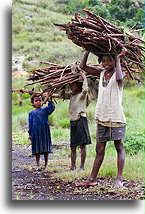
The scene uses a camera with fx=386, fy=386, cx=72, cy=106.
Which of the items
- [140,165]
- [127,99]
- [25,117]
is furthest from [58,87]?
[127,99]

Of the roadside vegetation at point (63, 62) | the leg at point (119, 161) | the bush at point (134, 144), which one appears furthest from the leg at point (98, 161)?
the bush at point (134, 144)

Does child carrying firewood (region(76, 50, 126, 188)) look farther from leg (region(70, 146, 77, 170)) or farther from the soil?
leg (region(70, 146, 77, 170))

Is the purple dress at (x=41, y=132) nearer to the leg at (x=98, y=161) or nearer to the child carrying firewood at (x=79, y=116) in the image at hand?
the child carrying firewood at (x=79, y=116)

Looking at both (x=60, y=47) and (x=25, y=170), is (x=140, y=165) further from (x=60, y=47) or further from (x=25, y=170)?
(x=60, y=47)

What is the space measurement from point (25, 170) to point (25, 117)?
5.26m

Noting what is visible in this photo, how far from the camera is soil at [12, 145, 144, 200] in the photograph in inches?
156

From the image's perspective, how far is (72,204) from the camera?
377cm

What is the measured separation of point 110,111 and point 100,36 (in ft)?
2.65

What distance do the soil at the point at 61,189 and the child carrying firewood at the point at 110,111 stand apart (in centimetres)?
14

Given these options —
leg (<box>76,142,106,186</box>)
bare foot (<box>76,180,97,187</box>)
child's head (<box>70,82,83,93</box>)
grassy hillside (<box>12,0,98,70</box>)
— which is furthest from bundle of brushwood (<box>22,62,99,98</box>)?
grassy hillside (<box>12,0,98,70</box>)

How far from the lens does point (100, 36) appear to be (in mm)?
4031

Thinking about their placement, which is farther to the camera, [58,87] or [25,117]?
[25,117]

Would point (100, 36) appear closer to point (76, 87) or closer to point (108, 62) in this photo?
point (108, 62)

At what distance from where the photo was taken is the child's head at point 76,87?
517 cm
